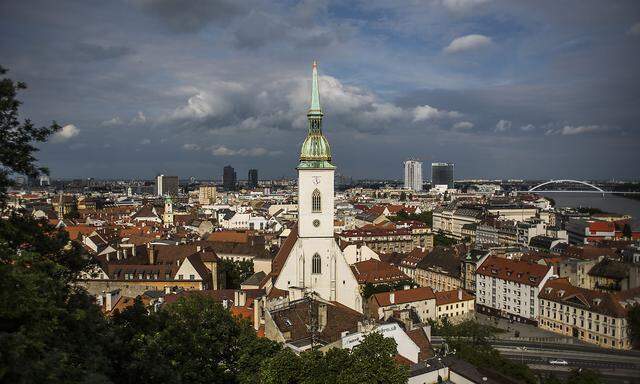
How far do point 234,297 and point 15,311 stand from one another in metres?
33.2

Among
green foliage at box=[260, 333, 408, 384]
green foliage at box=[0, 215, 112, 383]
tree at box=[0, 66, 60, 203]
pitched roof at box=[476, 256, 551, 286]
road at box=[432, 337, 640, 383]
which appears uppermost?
tree at box=[0, 66, 60, 203]

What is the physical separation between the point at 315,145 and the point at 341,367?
23.9 meters

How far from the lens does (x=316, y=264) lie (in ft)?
140

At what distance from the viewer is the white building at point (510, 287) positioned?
59219 millimetres

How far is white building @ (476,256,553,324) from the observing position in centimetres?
5922

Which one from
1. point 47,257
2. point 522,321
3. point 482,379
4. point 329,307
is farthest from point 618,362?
point 47,257

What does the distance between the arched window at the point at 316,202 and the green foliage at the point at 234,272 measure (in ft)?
73.9

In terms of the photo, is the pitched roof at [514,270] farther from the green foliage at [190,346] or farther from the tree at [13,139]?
the tree at [13,139]

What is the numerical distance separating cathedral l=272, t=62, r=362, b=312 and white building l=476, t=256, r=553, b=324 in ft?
83.9

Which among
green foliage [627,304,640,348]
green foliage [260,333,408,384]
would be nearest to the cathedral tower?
green foliage [260,333,408,384]

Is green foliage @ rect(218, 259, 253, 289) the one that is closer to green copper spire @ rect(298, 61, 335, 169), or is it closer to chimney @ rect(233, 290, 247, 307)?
chimney @ rect(233, 290, 247, 307)

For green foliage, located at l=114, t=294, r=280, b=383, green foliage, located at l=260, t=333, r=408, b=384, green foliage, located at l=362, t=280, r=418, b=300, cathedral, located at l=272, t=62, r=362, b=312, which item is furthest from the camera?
green foliage, located at l=362, t=280, r=418, b=300

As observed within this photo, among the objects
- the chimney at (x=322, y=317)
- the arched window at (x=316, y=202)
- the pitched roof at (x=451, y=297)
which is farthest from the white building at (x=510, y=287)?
the chimney at (x=322, y=317)

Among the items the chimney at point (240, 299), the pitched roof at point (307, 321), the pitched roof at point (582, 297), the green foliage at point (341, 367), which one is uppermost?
the green foliage at point (341, 367)
